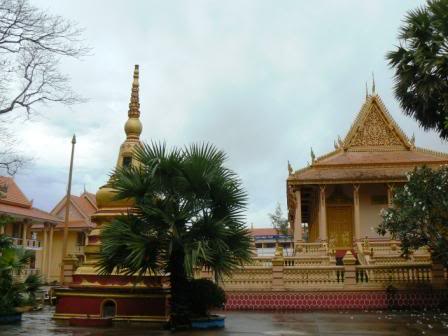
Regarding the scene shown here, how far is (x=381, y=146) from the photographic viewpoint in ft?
100

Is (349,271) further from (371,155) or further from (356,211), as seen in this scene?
(371,155)

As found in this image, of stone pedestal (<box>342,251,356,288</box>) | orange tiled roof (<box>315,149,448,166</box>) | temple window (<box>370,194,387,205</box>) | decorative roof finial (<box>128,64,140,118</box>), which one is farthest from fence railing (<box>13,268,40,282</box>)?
temple window (<box>370,194,387,205</box>)

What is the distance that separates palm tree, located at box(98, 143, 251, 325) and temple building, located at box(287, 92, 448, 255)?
1642 centimetres

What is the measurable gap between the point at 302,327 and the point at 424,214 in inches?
229

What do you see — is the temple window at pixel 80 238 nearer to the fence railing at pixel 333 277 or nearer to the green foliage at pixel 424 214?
the fence railing at pixel 333 277

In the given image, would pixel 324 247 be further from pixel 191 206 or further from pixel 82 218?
pixel 82 218

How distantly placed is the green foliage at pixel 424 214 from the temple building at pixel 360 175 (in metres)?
11.4

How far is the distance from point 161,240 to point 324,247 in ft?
47.2

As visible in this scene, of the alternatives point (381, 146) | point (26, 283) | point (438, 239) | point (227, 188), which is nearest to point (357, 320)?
point (438, 239)

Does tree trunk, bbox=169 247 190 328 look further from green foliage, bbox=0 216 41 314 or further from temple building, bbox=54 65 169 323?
green foliage, bbox=0 216 41 314

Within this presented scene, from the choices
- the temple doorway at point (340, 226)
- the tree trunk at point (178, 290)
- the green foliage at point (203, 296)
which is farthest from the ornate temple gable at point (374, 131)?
the tree trunk at point (178, 290)

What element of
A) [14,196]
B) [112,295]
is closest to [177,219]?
[112,295]

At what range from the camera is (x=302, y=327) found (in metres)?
11.5

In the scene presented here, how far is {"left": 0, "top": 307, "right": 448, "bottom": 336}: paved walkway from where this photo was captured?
1041 centimetres
